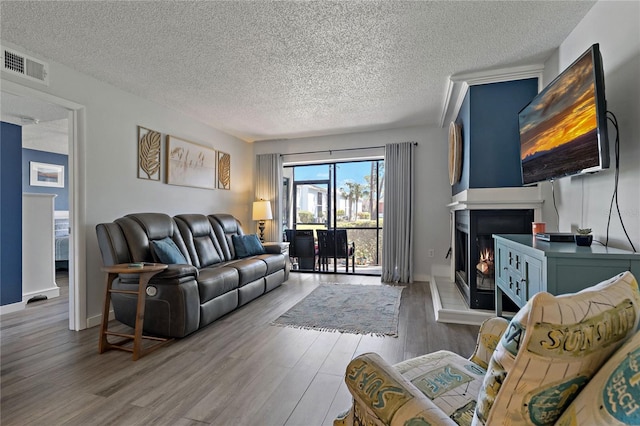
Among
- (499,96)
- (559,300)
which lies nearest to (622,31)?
(499,96)

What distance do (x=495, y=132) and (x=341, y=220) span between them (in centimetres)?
301

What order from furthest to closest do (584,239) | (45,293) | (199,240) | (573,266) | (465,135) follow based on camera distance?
(45,293) → (199,240) → (465,135) → (584,239) → (573,266)

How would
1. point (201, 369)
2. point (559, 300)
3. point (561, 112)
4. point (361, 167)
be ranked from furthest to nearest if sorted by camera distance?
point (361, 167) < point (201, 369) < point (561, 112) < point (559, 300)

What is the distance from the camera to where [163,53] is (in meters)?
2.58

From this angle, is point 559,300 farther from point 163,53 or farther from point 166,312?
point 163,53

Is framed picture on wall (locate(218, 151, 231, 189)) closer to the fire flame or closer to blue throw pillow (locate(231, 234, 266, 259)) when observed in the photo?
blue throw pillow (locate(231, 234, 266, 259))

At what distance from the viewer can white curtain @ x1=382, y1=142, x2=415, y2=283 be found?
4730 mm

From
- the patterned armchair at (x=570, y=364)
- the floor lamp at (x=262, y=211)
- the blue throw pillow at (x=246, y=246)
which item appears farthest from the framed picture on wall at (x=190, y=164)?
the patterned armchair at (x=570, y=364)

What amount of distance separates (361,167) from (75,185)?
410 centimetres

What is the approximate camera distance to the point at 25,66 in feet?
8.23

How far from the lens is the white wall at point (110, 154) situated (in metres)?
2.92

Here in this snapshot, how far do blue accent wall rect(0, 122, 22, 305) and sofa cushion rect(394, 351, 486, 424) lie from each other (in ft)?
14.5

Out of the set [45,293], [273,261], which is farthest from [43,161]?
[273,261]

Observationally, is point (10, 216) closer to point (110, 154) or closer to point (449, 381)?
point (110, 154)
